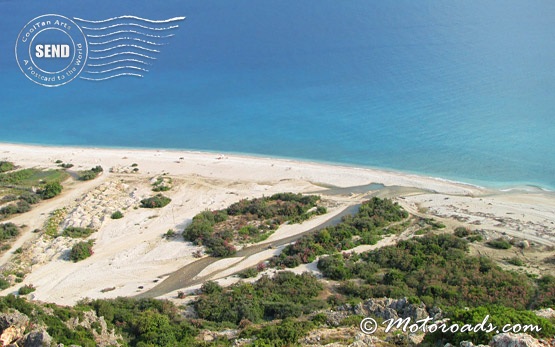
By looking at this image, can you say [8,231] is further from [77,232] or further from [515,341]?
[515,341]

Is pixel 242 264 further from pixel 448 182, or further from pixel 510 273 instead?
pixel 448 182

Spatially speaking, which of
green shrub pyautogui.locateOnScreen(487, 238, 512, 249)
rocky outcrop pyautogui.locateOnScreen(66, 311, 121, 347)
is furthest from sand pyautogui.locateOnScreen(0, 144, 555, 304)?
rocky outcrop pyautogui.locateOnScreen(66, 311, 121, 347)

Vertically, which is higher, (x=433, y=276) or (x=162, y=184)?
(x=162, y=184)

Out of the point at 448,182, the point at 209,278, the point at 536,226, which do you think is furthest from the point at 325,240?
the point at 448,182

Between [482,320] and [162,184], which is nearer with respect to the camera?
[482,320]

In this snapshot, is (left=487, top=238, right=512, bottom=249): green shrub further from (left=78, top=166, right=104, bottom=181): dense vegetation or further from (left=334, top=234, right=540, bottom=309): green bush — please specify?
(left=78, top=166, right=104, bottom=181): dense vegetation

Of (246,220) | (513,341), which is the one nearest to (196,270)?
(246,220)

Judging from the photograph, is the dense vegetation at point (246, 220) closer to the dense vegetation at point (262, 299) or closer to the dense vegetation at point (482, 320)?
the dense vegetation at point (262, 299)
